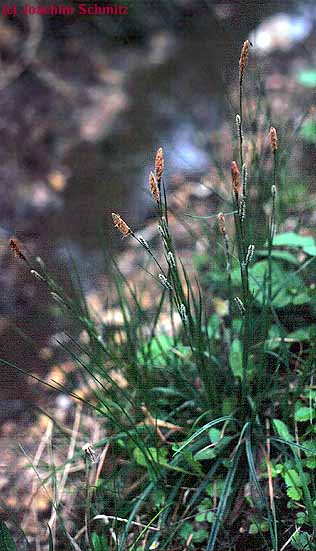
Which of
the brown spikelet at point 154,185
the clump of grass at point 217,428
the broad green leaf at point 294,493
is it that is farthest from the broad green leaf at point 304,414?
the brown spikelet at point 154,185

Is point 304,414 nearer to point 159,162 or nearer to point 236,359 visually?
point 236,359

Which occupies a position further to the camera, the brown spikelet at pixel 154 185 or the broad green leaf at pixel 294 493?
the broad green leaf at pixel 294 493

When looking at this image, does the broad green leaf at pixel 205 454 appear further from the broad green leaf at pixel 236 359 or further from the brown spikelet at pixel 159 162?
the brown spikelet at pixel 159 162

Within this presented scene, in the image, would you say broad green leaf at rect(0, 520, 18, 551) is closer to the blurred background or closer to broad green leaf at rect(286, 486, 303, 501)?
broad green leaf at rect(286, 486, 303, 501)

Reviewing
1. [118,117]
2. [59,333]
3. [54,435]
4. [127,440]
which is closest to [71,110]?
[118,117]

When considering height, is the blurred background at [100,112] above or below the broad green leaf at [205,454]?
above

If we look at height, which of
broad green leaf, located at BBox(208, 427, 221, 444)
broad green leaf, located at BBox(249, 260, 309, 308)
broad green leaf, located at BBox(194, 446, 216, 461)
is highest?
broad green leaf, located at BBox(249, 260, 309, 308)

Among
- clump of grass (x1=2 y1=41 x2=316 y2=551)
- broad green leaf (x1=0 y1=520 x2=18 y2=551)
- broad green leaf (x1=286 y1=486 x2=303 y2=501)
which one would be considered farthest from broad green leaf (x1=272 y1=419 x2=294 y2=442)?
broad green leaf (x1=0 y1=520 x2=18 y2=551)

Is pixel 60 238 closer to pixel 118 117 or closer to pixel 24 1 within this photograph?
pixel 118 117
